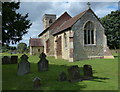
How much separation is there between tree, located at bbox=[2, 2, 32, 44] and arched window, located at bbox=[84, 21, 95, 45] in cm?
960

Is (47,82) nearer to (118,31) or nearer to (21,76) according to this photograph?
(21,76)

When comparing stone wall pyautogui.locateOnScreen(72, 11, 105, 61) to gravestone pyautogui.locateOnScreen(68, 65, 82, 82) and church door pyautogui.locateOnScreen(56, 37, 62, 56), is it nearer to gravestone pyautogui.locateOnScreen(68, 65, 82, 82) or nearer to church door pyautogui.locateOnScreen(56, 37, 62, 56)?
church door pyautogui.locateOnScreen(56, 37, 62, 56)

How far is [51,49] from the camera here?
113ft

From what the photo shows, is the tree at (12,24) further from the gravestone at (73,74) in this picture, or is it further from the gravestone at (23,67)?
the gravestone at (73,74)

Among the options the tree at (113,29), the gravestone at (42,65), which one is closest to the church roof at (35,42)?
the tree at (113,29)

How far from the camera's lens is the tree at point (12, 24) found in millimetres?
13418

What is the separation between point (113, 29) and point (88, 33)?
1071 inches

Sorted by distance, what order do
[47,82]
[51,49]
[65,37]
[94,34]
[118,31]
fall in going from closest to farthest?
[47,82] → [94,34] → [65,37] → [51,49] → [118,31]

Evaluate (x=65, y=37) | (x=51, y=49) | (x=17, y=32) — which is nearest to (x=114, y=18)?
(x=51, y=49)

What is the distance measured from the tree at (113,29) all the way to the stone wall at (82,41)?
2467cm

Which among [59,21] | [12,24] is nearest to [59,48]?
[59,21]

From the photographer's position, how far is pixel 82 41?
74.7 feet

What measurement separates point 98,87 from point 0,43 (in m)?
10.9

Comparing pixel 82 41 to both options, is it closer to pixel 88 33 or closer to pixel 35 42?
pixel 88 33
